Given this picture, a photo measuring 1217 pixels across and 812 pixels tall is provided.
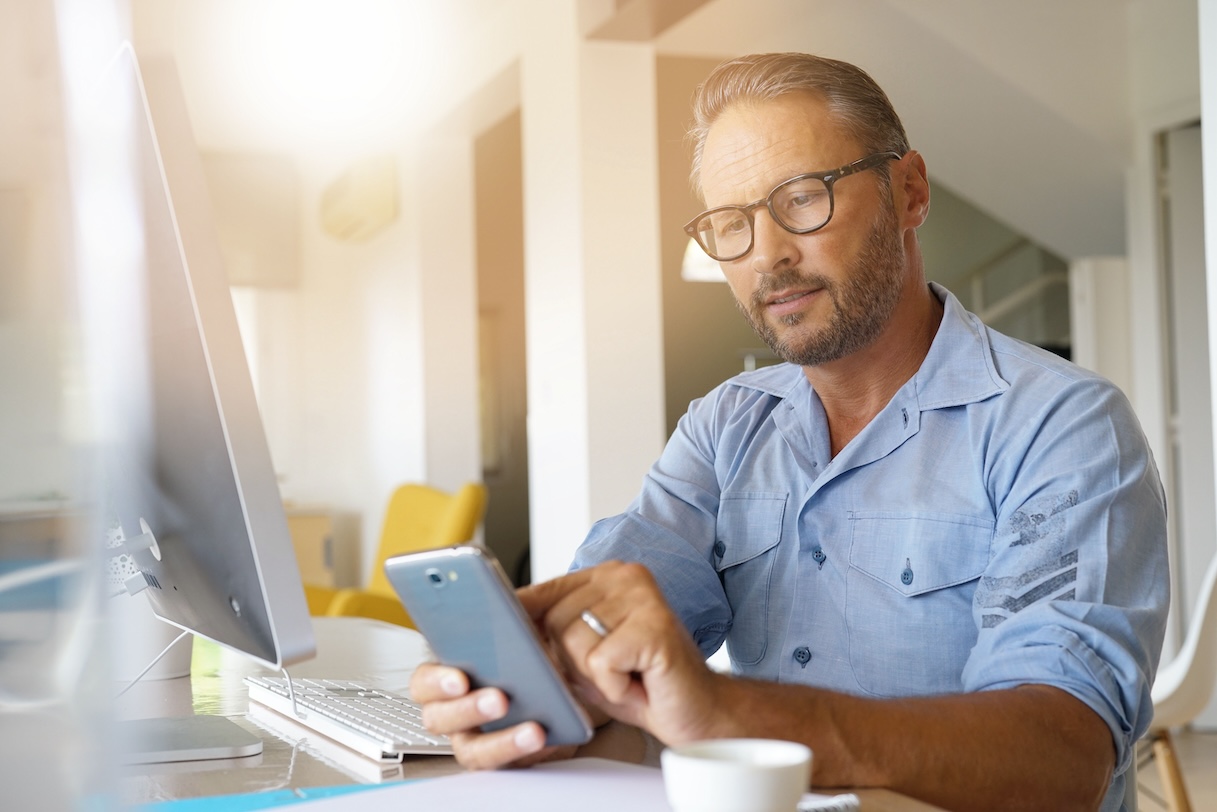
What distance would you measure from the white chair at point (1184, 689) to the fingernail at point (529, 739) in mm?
2058

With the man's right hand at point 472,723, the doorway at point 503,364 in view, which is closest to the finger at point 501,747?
the man's right hand at point 472,723

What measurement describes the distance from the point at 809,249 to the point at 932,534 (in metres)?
0.35

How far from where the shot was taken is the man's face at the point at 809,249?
4.22ft

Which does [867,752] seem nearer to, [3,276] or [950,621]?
[950,621]

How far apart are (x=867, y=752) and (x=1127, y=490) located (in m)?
0.36

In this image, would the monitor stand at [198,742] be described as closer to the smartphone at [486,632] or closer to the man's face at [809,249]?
the smartphone at [486,632]

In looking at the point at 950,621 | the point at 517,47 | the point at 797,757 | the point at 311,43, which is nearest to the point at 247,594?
the point at 797,757

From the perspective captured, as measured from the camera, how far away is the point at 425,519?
463cm

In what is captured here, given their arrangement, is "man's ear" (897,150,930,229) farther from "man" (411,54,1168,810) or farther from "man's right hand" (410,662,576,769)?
"man's right hand" (410,662,576,769)

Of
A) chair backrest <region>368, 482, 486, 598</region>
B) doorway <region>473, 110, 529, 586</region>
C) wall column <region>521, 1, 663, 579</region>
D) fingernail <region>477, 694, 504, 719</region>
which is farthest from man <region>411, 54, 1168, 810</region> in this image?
doorway <region>473, 110, 529, 586</region>

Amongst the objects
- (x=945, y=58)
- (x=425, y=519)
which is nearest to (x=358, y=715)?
(x=425, y=519)

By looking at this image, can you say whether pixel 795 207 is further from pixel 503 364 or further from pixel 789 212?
pixel 503 364

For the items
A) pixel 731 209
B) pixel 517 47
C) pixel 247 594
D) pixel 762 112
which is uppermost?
pixel 517 47

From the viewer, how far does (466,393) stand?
524cm
